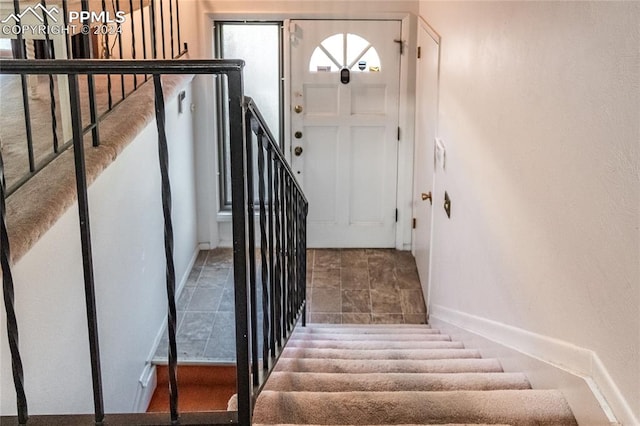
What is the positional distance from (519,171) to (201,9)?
12.1 feet

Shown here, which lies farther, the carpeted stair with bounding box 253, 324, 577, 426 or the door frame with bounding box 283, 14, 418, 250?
the door frame with bounding box 283, 14, 418, 250

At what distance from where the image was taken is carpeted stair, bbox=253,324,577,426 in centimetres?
195

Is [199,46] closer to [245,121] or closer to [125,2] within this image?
[125,2]

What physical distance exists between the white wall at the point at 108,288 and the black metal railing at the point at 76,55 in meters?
0.25

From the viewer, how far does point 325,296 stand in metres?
5.39

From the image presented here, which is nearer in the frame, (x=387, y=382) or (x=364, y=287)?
(x=387, y=382)

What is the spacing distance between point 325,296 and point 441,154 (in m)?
1.61

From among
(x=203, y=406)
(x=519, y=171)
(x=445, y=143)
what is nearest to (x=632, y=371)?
(x=519, y=171)

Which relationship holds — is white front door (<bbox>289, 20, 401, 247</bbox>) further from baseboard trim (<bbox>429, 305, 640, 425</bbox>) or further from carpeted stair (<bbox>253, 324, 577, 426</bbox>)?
baseboard trim (<bbox>429, 305, 640, 425</bbox>)

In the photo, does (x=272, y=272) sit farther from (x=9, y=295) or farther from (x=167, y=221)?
(x=9, y=295)

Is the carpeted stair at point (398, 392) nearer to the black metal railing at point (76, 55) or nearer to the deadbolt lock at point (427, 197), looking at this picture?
the black metal railing at point (76, 55)

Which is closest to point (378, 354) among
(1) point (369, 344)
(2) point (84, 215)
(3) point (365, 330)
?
(1) point (369, 344)

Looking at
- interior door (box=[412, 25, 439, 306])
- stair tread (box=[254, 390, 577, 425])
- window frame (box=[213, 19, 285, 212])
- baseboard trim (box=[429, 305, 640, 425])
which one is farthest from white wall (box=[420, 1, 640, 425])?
window frame (box=[213, 19, 285, 212])

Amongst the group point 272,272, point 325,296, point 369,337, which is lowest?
point 325,296
